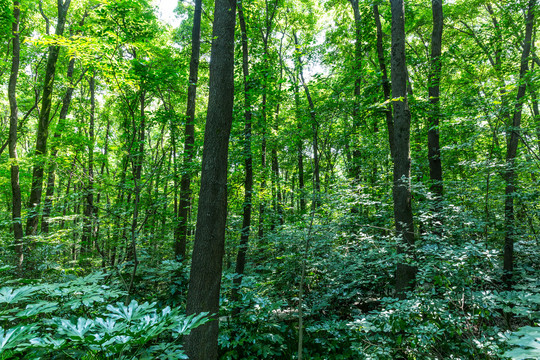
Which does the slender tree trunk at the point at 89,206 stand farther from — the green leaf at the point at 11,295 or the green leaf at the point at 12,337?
the green leaf at the point at 12,337

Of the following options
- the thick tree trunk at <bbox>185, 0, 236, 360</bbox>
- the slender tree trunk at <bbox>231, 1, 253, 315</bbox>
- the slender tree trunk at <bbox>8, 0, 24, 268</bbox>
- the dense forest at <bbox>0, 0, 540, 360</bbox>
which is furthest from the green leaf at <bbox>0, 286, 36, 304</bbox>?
the slender tree trunk at <bbox>8, 0, 24, 268</bbox>

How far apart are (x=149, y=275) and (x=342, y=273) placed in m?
4.15

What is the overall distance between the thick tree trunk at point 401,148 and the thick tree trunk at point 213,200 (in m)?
3.46

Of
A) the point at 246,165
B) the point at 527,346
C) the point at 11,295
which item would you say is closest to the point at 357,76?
the point at 246,165

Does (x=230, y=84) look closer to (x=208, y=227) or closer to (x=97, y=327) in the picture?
(x=208, y=227)

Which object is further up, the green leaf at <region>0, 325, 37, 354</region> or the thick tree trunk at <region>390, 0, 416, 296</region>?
the thick tree trunk at <region>390, 0, 416, 296</region>

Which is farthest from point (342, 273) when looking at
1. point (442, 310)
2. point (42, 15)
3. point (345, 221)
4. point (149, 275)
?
point (42, 15)

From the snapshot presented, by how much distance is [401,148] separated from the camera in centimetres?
529

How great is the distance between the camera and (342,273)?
5496 millimetres

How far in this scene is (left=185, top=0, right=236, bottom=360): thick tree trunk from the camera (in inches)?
127

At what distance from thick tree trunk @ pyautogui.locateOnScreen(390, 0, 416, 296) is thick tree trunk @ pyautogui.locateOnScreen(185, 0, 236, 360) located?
3.46m

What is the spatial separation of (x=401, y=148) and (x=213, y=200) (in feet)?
13.4

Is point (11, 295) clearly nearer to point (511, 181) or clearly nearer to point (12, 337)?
point (12, 337)

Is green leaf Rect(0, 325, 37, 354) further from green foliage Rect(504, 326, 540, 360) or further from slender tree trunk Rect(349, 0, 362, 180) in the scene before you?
slender tree trunk Rect(349, 0, 362, 180)
